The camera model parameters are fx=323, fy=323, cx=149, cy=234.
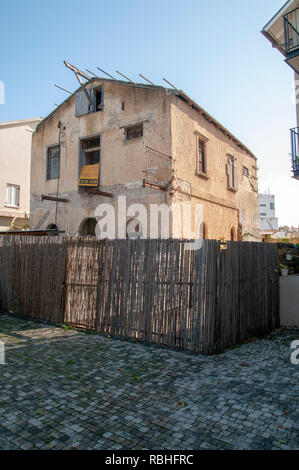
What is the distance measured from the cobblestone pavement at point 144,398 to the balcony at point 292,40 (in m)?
9.73

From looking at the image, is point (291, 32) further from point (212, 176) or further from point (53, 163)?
point (53, 163)

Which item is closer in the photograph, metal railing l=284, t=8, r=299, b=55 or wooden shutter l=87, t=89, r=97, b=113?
metal railing l=284, t=8, r=299, b=55

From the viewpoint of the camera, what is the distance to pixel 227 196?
55.1 ft

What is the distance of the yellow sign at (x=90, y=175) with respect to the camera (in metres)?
14.3

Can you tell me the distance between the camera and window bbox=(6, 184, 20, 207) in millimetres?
21639

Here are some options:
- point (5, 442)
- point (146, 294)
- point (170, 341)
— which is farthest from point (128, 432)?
point (146, 294)

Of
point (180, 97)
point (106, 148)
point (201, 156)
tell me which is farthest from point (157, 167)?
point (201, 156)

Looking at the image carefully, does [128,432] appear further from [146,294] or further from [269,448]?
[146,294]

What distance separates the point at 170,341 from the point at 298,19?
12.3m

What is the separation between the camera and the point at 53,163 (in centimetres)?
1639

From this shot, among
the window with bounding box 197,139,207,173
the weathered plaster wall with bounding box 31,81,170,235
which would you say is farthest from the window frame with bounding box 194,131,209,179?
the weathered plaster wall with bounding box 31,81,170,235

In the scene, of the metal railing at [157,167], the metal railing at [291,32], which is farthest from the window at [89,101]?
the metal railing at [291,32]

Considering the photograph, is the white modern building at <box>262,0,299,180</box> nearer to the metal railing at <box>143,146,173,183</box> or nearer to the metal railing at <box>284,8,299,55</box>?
the metal railing at <box>284,8,299,55</box>

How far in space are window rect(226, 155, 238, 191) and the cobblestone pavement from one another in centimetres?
1227
